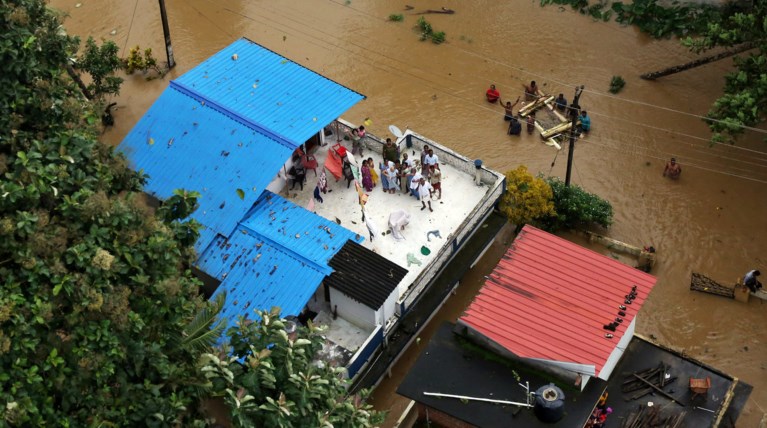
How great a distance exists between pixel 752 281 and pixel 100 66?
18441 mm

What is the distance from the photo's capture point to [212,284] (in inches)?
745

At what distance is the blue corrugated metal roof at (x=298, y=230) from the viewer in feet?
60.8

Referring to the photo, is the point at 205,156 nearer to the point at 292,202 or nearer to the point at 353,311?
the point at 292,202

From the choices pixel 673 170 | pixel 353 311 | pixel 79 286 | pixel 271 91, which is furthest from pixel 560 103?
pixel 79 286

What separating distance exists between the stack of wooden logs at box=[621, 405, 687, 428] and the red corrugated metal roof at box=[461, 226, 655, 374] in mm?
1355

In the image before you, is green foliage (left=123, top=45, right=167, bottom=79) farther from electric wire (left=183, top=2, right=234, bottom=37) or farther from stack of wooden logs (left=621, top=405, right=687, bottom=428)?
stack of wooden logs (left=621, top=405, right=687, bottom=428)

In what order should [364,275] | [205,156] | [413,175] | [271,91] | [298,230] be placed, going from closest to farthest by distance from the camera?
[364,275] → [298,230] → [205,156] → [413,175] → [271,91]

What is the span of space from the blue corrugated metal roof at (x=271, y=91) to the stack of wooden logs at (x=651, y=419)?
9.22 m

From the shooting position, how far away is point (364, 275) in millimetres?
18312

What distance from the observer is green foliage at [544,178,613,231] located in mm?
22484

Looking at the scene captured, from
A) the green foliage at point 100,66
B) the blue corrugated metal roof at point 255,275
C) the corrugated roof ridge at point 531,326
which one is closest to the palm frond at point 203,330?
the blue corrugated metal roof at point 255,275

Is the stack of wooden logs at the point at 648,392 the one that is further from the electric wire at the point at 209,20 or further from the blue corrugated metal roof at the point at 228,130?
the electric wire at the point at 209,20

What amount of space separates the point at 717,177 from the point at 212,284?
1414cm

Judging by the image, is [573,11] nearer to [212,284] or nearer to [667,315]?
[667,315]
